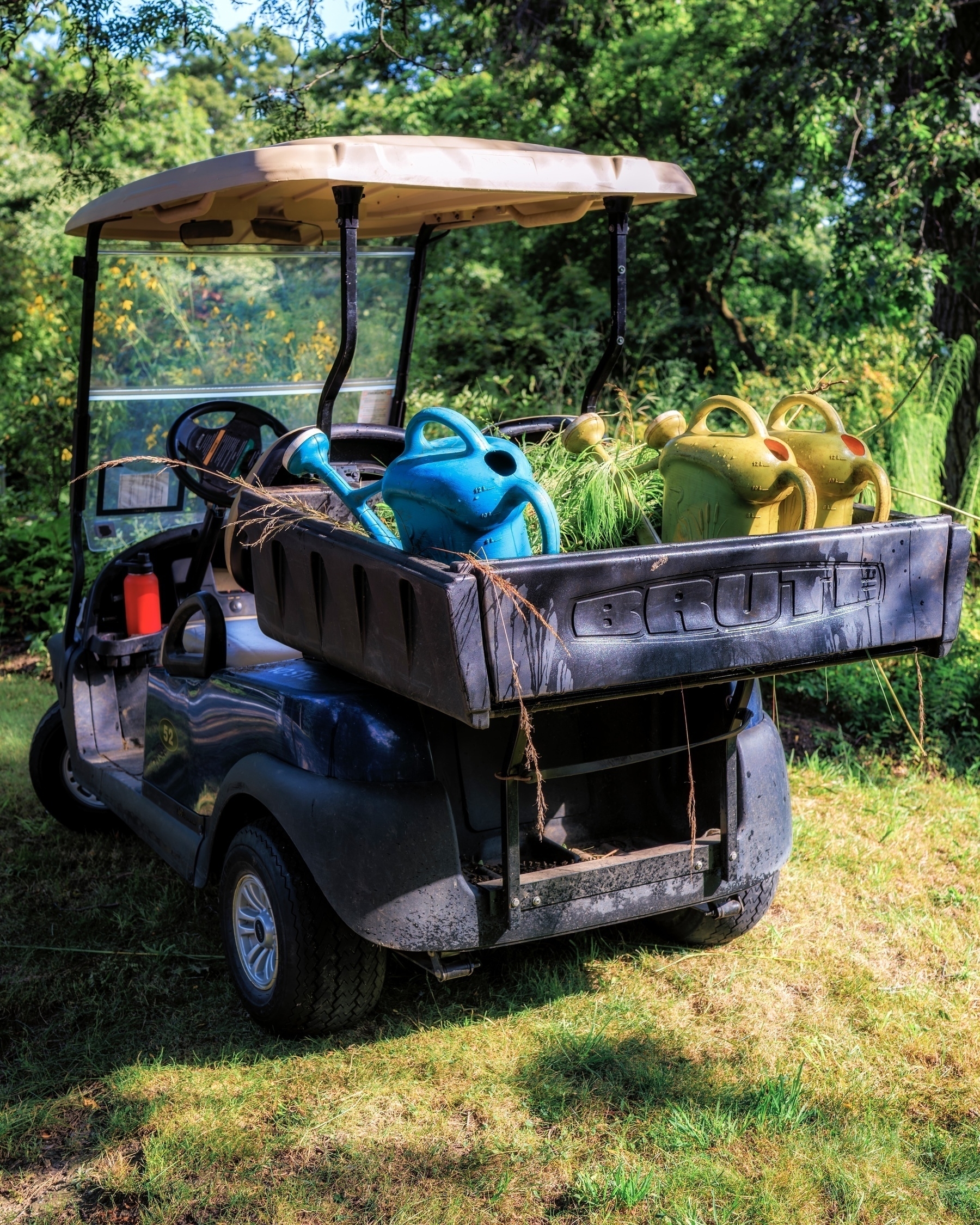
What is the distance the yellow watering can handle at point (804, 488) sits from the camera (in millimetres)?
2312

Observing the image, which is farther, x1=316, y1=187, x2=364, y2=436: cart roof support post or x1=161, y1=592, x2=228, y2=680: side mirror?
x1=161, y1=592, x2=228, y2=680: side mirror

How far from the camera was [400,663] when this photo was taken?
2.17 metres

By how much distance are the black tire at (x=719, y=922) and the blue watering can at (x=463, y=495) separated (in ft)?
4.02

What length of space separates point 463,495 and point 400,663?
0.32 metres

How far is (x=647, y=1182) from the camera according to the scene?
218 cm

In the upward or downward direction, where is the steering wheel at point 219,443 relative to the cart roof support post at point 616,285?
downward

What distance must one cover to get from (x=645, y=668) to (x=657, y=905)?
73 cm

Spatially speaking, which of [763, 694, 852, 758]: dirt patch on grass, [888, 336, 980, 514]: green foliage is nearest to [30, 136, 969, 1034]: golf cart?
[763, 694, 852, 758]: dirt patch on grass

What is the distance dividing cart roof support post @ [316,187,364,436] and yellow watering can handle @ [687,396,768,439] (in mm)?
824

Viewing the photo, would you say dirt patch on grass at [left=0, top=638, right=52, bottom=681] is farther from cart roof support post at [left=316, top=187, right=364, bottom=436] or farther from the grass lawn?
cart roof support post at [left=316, top=187, right=364, bottom=436]

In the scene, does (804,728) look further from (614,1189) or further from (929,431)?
(614,1189)

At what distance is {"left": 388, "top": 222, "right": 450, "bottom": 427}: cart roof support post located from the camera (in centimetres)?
417

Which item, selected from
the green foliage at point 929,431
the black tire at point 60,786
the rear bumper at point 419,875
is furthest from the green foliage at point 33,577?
the rear bumper at point 419,875

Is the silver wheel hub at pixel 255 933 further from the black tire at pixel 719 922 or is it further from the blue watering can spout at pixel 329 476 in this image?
the black tire at pixel 719 922
